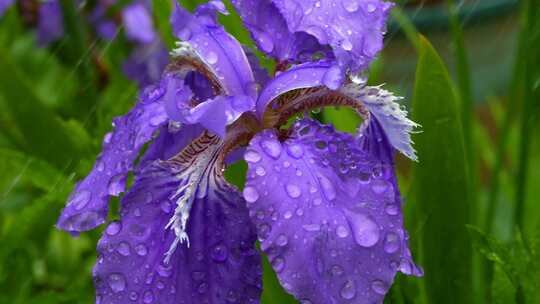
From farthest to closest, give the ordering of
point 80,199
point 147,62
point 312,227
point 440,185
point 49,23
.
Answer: point 49,23
point 147,62
point 440,185
point 80,199
point 312,227

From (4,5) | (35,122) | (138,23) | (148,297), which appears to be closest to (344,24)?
(148,297)

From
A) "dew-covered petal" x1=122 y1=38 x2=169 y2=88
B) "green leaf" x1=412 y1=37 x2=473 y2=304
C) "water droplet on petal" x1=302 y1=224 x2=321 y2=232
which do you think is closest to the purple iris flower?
"water droplet on petal" x1=302 y1=224 x2=321 y2=232

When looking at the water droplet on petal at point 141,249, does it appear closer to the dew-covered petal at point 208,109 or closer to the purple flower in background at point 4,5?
the dew-covered petal at point 208,109

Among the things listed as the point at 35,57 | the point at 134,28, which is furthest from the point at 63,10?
the point at 35,57

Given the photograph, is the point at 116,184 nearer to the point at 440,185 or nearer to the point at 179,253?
the point at 179,253

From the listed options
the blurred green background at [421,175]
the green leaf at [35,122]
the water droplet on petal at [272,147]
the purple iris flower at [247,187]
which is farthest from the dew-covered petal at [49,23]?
the water droplet on petal at [272,147]

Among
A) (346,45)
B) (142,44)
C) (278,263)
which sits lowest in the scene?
(142,44)
